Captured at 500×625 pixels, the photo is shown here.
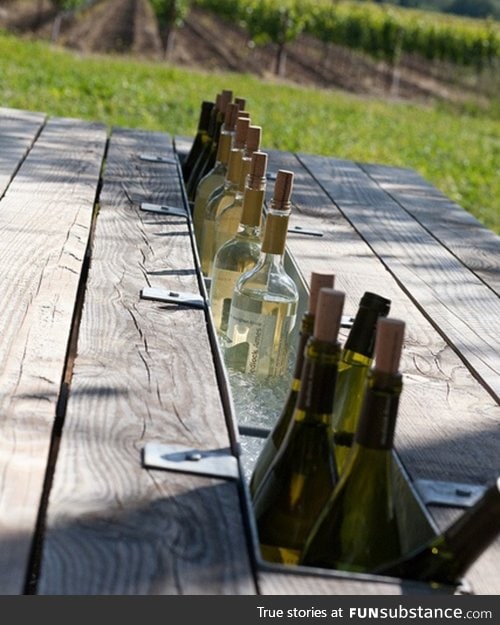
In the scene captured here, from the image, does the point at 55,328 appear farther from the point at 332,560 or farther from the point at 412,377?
the point at 332,560

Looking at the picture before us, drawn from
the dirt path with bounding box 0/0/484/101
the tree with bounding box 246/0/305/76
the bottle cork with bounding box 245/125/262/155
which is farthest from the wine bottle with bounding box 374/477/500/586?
the tree with bounding box 246/0/305/76

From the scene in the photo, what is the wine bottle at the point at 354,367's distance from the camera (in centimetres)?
131

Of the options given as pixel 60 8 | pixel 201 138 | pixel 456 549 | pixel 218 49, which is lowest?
pixel 218 49

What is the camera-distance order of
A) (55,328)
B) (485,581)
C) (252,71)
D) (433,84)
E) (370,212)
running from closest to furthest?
(485,581)
(55,328)
(370,212)
(252,71)
(433,84)

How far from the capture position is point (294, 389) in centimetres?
121

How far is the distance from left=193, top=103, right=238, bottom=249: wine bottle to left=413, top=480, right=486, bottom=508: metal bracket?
128cm

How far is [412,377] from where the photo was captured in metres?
1.72

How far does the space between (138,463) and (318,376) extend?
0.75 feet

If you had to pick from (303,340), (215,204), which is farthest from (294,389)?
(215,204)

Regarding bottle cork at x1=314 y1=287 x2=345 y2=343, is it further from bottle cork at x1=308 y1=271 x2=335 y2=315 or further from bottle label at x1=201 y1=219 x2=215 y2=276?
bottle label at x1=201 y1=219 x2=215 y2=276

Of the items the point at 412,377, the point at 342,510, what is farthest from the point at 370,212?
the point at 342,510

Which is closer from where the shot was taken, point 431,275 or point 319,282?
point 319,282

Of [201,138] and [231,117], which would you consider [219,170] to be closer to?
[231,117]
